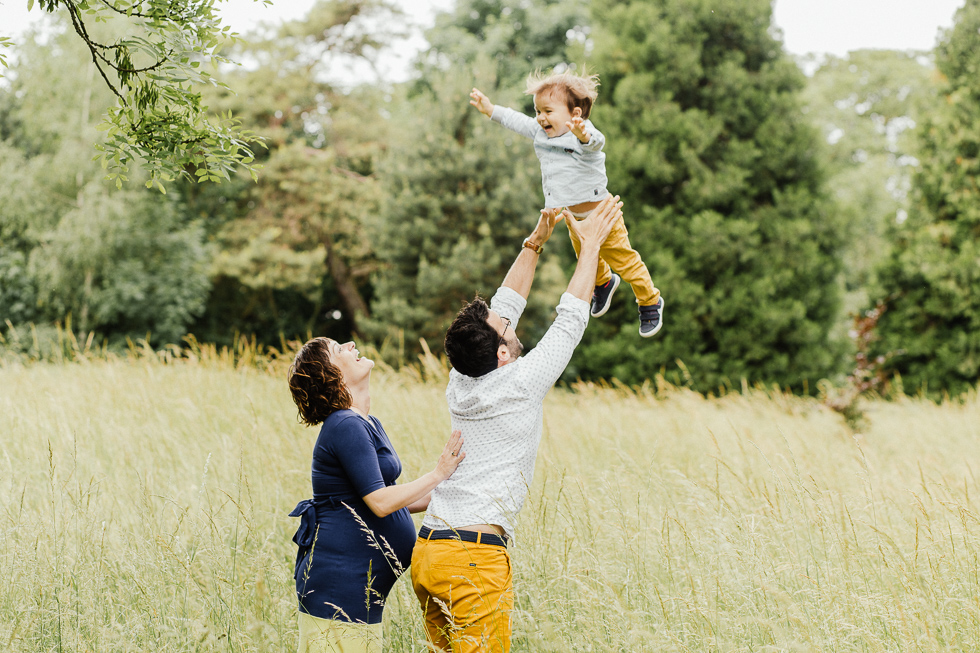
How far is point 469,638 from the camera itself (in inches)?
91.6

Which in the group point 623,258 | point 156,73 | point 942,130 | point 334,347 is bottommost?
point 334,347

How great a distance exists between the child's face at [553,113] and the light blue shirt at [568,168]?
32mm

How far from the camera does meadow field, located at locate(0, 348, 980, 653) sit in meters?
2.87

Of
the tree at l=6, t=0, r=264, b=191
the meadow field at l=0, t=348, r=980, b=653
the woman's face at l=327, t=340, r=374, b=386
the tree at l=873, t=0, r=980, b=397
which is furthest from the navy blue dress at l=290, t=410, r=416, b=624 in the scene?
the tree at l=873, t=0, r=980, b=397

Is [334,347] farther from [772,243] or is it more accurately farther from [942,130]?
[942,130]

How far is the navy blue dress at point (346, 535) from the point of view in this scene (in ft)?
7.84

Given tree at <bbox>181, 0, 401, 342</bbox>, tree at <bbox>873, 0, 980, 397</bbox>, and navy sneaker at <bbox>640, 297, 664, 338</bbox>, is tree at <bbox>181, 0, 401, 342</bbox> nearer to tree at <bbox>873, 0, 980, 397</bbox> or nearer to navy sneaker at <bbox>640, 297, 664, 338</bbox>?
tree at <bbox>873, 0, 980, 397</bbox>

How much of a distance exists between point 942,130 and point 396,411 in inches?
492

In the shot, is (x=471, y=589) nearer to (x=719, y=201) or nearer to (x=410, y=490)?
(x=410, y=490)

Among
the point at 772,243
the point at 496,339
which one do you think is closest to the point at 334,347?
the point at 496,339

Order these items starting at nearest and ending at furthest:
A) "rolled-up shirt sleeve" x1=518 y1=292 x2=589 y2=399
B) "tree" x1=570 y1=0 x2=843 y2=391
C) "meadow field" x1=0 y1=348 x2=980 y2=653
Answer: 1. "rolled-up shirt sleeve" x1=518 y1=292 x2=589 y2=399
2. "meadow field" x1=0 y1=348 x2=980 y2=653
3. "tree" x1=570 y1=0 x2=843 y2=391

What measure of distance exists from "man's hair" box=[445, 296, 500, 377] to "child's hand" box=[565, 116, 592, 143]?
3.43 feet

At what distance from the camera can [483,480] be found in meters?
2.45

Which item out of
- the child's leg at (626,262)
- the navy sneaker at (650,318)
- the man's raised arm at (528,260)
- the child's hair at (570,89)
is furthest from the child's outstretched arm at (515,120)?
the navy sneaker at (650,318)
